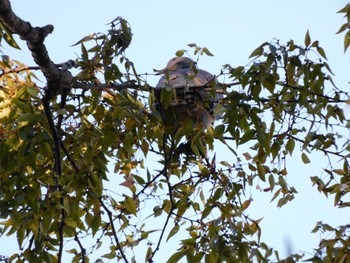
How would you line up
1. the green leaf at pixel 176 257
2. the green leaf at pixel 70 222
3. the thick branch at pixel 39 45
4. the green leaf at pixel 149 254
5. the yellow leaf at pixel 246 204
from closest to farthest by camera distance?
the thick branch at pixel 39 45 → the green leaf at pixel 70 222 → the green leaf at pixel 176 257 → the green leaf at pixel 149 254 → the yellow leaf at pixel 246 204

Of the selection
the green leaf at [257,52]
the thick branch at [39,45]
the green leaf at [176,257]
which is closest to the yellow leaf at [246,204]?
the green leaf at [176,257]

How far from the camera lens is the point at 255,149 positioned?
3.39 meters

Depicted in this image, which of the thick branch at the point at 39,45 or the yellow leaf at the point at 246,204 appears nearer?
the thick branch at the point at 39,45

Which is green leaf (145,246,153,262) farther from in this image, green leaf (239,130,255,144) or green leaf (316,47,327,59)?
green leaf (316,47,327,59)

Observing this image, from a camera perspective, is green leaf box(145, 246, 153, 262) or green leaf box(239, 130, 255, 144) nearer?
green leaf box(239, 130, 255, 144)

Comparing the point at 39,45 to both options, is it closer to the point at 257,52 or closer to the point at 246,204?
the point at 257,52

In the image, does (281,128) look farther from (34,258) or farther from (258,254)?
(34,258)

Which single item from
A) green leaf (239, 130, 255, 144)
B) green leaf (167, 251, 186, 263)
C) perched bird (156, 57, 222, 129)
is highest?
perched bird (156, 57, 222, 129)

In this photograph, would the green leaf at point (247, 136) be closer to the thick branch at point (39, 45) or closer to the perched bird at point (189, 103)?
the perched bird at point (189, 103)

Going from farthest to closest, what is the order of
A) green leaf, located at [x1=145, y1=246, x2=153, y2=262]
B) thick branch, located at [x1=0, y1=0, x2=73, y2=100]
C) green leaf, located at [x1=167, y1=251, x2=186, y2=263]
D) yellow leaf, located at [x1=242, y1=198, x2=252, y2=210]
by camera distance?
yellow leaf, located at [x1=242, y1=198, x2=252, y2=210] < green leaf, located at [x1=145, y1=246, x2=153, y2=262] < green leaf, located at [x1=167, y1=251, x2=186, y2=263] < thick branch, located at [x1=0, y1=0, x2=73, y2=100]

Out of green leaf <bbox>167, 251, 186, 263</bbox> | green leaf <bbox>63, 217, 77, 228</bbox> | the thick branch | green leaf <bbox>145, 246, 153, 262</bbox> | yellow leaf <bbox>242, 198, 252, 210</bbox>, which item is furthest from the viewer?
yellow leaf <bbox>242, 198, 252, 210</bbox>

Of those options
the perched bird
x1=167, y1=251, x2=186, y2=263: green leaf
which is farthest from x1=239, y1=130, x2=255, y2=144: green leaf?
x1=167, y1=251, x2=186, y2=263: green leaf

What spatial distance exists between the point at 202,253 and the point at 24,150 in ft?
2.76

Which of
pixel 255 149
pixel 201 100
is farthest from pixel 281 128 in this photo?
pixel 201 100
